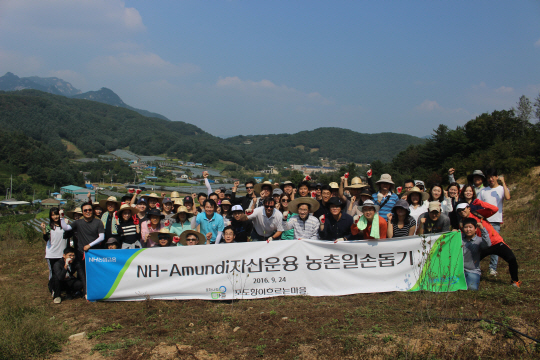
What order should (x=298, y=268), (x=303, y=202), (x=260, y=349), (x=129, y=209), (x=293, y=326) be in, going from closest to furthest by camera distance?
(x=260, y=349), (x=293, y=326), (x=298, y=268), (x=303, y=202), (x=129, y=209)

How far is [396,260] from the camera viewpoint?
6305 millimetres

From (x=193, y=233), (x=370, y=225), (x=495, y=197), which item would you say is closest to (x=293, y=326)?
(x=370, y=225)

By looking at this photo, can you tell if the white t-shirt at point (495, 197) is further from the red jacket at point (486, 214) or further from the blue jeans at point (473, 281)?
the blue jeans at point (473, 281)

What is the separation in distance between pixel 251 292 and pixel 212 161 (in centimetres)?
14218

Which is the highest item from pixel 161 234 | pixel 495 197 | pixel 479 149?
pixel 479 149

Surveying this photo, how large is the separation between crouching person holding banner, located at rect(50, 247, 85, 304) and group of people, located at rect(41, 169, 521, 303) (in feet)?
0.06

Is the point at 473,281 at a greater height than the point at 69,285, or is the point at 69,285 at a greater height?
the point at 473,281

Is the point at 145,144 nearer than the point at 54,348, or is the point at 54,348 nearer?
the point at 54,348

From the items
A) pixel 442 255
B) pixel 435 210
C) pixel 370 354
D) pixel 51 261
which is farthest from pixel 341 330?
pixel 51 261

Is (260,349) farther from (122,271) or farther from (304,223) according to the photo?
(122,271)

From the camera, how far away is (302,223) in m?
6.58

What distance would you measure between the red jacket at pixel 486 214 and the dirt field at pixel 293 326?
2.88 feet

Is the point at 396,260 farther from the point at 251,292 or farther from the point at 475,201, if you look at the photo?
the point at 251,292

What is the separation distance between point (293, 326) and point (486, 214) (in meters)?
4.18
